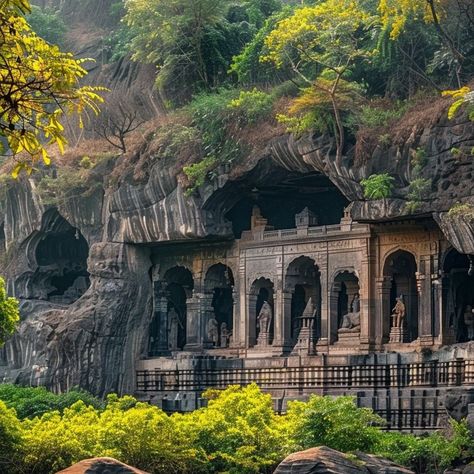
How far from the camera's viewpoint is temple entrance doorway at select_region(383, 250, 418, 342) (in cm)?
3653

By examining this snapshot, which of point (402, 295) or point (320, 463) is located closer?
point (320, 463)

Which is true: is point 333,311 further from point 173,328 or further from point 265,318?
point 173,328

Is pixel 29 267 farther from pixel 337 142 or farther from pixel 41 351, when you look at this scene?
pixel 337 142

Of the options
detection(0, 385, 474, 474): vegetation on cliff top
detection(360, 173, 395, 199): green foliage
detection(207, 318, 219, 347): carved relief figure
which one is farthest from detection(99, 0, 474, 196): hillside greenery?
detection(0, 385, 474, 474): vegetation on cliff top

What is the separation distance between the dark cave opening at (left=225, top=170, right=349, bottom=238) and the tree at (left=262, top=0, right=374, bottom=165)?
3.42 metres

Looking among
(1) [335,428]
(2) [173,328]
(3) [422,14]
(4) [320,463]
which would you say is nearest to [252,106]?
(3) [422,14]

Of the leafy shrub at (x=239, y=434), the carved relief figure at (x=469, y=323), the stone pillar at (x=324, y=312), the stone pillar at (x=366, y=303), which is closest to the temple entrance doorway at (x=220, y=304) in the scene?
the stone pillar at (x=324, y=312)

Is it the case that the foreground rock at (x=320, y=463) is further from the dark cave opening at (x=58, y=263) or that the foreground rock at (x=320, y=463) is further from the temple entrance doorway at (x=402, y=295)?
the dark cave opening at (x=58, y=263)

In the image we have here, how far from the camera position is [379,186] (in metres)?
33.2

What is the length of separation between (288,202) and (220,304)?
398cm

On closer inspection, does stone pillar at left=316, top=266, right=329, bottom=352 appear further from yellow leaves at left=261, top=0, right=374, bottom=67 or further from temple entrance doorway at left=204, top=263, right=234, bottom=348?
yellow leaves at left=261, top=0, right=374, bottom=67

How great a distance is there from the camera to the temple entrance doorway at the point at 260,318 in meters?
39.7

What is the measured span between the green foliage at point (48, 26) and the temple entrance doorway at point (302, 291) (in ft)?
47.3

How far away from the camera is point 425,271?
35812mm
